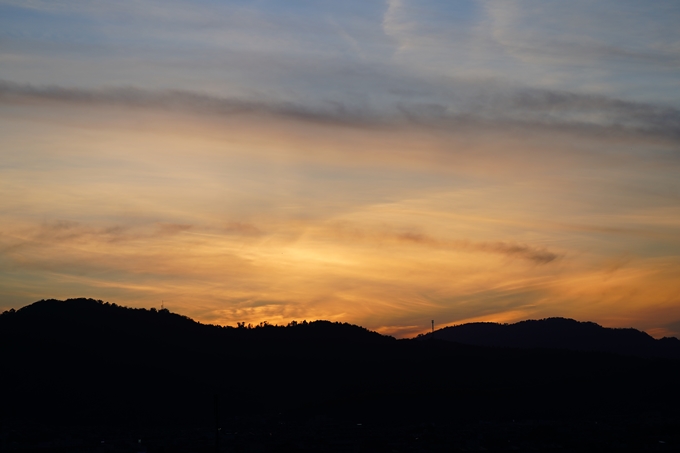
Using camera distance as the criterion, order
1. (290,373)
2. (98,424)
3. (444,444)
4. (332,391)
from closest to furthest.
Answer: (444,444) → (98,424) → (332,391) → (290,373)

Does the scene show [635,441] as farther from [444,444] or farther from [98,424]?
[98,424]

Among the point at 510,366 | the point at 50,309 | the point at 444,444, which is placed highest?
the point at 50,309

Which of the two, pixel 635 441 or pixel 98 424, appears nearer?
pixel 635 441

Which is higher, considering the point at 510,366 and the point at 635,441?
the point at 510,366

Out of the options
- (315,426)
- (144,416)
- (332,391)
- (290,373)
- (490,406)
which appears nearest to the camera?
(315,426)

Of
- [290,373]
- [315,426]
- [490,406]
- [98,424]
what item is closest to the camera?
[315,426]

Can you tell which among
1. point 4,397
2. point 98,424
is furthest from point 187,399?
point 4,397

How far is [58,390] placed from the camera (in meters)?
160

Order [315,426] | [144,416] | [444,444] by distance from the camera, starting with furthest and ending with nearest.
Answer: [144,416]
[315,426]
[444,444]

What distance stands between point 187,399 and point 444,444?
8910 centimetres

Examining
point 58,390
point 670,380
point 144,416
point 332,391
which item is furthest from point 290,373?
point 670,380

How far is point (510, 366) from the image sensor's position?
637 ft

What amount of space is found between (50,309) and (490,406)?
110 m

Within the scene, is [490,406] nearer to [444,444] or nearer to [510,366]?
[510,366]
